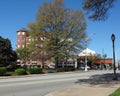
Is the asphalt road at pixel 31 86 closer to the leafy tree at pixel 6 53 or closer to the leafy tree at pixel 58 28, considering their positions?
the leafy tree at pixel 58 28

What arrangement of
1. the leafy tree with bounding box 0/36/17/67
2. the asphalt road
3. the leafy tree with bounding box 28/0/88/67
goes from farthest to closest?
the leafy tree with bounding box 0/36/17/67 → the leafy tree with bounding box 28/0/88/67 → the asphalt road

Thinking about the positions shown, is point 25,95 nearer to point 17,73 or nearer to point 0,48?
point 17,73

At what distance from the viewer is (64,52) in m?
71.2

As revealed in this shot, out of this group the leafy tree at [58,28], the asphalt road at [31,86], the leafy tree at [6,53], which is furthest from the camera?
the leafy tree at [6,53]

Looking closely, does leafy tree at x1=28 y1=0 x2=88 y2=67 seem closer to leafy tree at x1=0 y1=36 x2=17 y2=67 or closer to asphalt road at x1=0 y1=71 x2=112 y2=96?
leafy tree at x1=0 y1=36 x2=17 y2=67

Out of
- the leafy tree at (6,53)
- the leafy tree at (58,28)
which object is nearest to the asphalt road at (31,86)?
the leafy tree at (58,28)

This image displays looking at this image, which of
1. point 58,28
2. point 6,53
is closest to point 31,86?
point 58,28

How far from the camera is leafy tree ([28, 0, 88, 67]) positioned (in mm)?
69750

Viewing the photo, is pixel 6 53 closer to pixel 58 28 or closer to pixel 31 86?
pixel 58 28

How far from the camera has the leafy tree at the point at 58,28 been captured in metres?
69.8

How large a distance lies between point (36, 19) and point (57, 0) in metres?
5.86

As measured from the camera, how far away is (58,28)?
70.8 metres

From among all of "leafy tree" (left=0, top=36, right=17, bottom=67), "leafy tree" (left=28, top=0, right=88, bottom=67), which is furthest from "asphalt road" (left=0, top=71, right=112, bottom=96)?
"leafy tree" (left=0, top=36, right=17, bottom=67)

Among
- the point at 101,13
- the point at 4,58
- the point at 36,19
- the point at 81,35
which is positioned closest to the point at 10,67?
the point at 4,58
